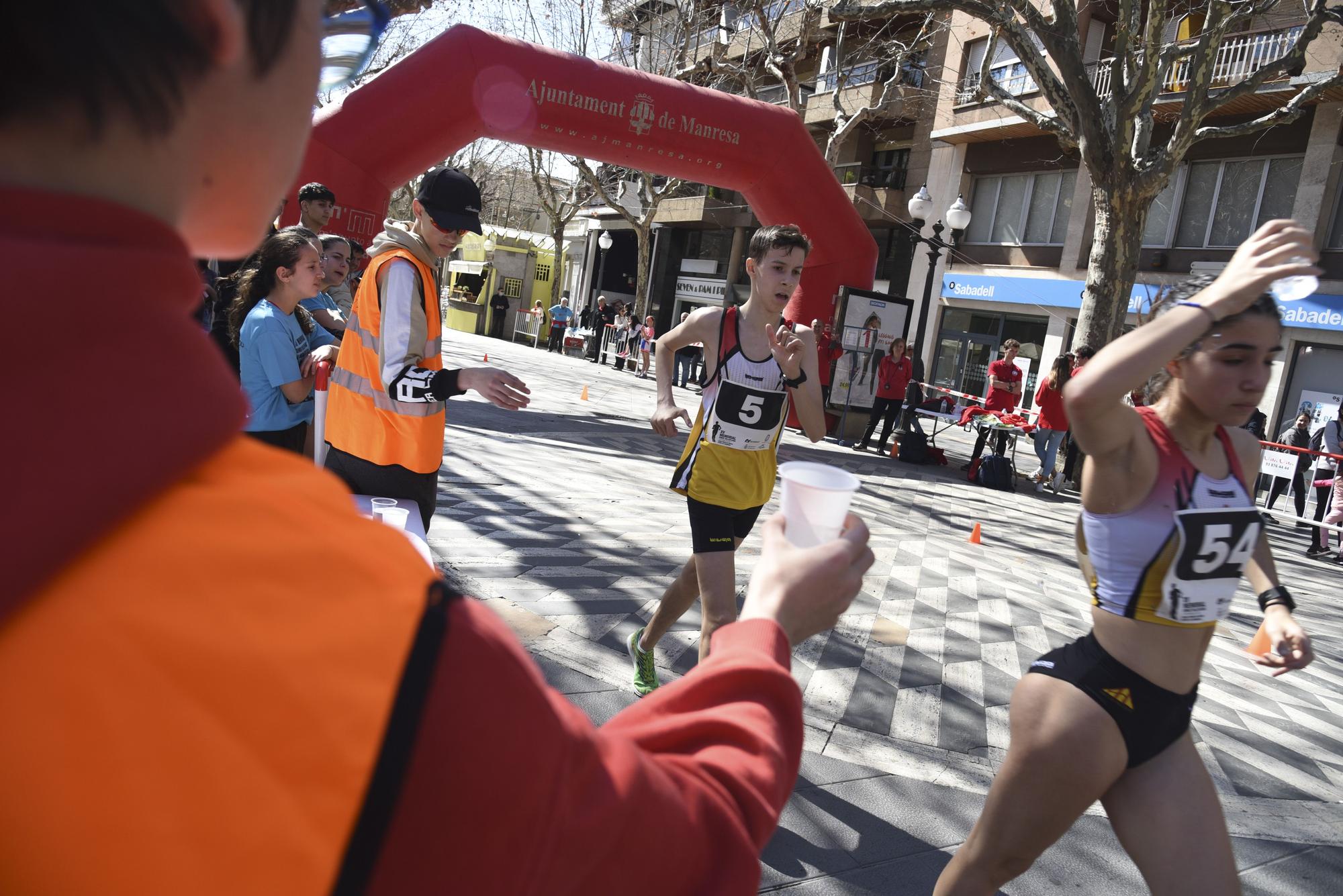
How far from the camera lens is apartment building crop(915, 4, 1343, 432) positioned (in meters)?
17.8

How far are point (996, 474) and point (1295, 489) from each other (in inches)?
191

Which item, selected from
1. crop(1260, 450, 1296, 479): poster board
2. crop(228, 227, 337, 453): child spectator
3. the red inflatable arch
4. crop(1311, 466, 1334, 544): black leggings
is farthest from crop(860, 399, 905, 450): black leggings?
crop(228, 227, 337, 453): child spectator

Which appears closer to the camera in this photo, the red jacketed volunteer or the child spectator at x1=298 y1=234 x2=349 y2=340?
the red jacketed volunteer

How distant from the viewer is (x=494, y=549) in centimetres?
591

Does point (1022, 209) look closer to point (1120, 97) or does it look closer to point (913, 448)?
point (1120, 97)

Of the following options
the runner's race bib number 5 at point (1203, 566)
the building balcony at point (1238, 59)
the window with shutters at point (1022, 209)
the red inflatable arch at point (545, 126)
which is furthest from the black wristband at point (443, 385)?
the window with shutters at point (1022, 209)

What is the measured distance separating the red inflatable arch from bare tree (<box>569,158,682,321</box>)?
33.9 ft

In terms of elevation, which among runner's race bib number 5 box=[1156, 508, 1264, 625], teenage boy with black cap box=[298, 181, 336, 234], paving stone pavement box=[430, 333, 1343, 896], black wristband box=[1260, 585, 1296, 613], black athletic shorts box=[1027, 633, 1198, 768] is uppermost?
teenage boy with black cap box=[298, 181, 336, 234]

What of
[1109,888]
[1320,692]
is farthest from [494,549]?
[1320,692]

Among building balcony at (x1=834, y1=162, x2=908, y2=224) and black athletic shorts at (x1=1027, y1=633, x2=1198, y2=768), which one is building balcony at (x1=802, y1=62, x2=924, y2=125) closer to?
building balcony at (x1=834, y1=162, x2=908, y2=224)

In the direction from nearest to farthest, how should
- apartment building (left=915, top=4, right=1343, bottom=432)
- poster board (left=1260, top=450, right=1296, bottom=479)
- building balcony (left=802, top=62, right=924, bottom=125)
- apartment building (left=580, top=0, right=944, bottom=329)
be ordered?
poster board (left=1260, top=450, right=1296, bottom=479), apartment building (left=915, top=4, right=1343, bottom=432), apartment building (left=580, top=0, right=944, bottom=329), building balcony (left=802, top=62, right=924, bottom=125)

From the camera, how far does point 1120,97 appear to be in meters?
11.7

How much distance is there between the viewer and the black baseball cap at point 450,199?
11.0ft

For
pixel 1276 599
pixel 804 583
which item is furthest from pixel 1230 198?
pixel 804 583
